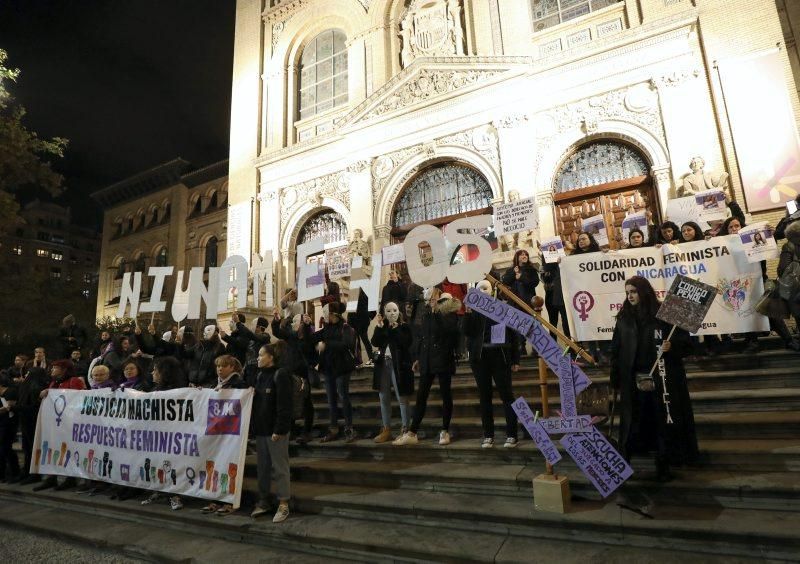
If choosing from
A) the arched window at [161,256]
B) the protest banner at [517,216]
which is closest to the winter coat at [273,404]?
the protest banner at [517,216]

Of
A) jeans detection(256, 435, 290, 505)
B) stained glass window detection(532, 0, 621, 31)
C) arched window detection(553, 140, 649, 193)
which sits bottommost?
jeans detection(256, 435, 290, 505)

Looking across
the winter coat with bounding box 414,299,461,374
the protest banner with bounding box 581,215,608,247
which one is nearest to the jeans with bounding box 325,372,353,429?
the winter coat with bounding box 414,299,461,374

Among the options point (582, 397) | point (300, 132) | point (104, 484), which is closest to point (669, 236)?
point (582, 397)

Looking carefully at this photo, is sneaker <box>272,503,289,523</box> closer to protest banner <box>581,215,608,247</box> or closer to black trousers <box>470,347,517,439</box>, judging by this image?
black trousers <box>470,347,517,439</box>

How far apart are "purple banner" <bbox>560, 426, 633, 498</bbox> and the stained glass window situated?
1195 cm

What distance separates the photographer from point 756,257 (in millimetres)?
6055

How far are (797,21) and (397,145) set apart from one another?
9818 millimetres

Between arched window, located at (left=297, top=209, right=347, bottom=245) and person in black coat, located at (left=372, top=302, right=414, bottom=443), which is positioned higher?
arched window, located at (left=297, top=209, right=347, bottom=245)

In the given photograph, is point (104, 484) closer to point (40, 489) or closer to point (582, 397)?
point (40, 489)

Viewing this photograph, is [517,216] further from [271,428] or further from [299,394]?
[271,428]

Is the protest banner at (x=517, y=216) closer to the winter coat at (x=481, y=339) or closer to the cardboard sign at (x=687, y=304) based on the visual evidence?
the winter coat at (x=481, y=339)

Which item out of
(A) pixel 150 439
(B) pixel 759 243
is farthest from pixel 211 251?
(B) pixel 759 243

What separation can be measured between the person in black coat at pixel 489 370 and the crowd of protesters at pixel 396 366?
0.01 metres

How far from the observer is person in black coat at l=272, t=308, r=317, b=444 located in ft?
21.0
